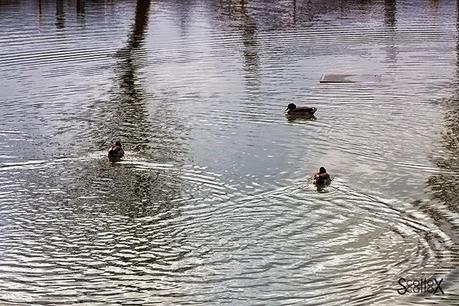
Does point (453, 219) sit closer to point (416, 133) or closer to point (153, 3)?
Answer: point (416, 133)

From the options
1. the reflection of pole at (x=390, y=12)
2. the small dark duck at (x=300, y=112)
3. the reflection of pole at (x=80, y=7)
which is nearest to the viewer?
the small dark duck at (x=300, y=112)

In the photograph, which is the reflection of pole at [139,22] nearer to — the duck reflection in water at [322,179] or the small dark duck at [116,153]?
the small dark duck at [116,153]

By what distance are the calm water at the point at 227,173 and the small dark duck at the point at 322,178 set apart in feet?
0.64

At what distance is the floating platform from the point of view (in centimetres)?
2019

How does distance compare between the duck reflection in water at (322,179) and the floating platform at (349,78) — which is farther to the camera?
the floating platform at (349,78)

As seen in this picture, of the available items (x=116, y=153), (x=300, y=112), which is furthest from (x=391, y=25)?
(x=116, y=153)

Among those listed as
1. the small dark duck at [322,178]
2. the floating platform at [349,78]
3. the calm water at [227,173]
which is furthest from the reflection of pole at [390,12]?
the small dark duck at [322,178]

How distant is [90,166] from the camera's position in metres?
14.0

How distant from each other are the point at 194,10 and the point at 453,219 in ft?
88.6

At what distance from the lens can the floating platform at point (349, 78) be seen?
20.2 m

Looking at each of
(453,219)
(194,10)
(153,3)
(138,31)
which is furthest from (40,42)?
(453,219)

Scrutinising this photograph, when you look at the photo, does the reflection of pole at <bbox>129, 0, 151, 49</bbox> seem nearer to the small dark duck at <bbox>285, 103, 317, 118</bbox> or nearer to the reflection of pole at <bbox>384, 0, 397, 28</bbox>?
the reflection of pole at <bbox>384, 0, 397, 28</bbox>

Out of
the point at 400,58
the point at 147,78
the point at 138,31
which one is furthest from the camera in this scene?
the point at 138,31

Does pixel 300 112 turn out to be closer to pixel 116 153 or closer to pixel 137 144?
pixel 137 144
